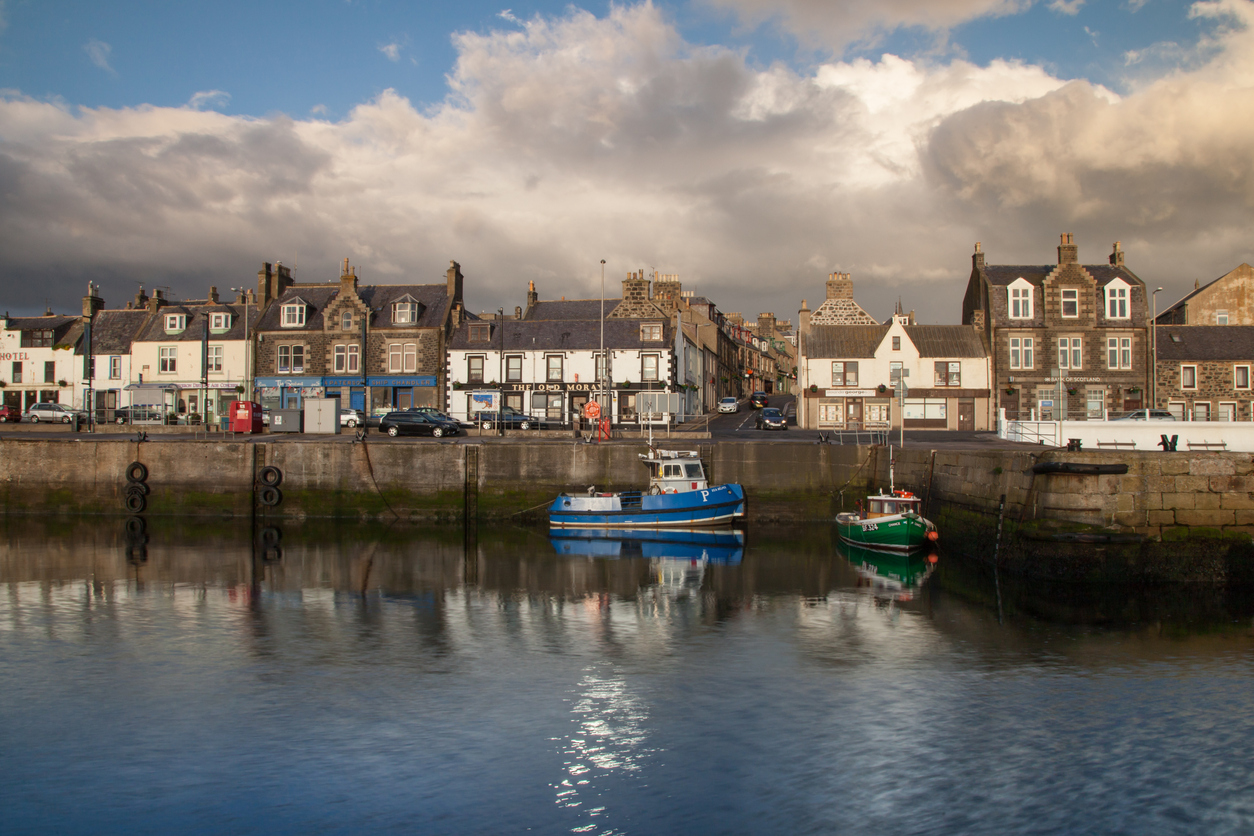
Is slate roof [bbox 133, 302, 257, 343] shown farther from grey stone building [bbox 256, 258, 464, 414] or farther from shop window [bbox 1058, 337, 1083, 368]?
shop window [bbox 1058, 337, 1083, 368]

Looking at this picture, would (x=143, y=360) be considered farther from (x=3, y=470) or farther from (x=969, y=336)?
(x=969, y=336)

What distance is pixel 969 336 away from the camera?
189ft

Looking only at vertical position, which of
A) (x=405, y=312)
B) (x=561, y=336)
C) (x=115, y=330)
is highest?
(x=405, y=312)

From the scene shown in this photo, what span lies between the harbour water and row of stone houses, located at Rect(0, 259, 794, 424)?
33663mm

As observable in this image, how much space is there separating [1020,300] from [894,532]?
107ft

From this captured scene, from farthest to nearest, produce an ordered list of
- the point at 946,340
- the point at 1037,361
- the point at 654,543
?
the point at 946,340, the point at 1037,361, the point at 654,543

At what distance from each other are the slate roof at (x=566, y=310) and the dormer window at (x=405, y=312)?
28.1ft

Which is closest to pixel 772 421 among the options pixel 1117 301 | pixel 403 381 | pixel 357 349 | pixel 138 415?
pixel 1117 301

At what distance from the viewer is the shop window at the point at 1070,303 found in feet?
183

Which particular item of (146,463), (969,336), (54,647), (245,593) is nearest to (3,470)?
(146,463)

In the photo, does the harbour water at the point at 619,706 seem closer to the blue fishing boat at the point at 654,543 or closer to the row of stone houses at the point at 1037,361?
the blue fishing boat at the point at 654,543

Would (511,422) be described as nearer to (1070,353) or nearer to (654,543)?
(654,543)

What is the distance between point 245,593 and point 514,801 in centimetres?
1528

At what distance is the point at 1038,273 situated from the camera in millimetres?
57906
